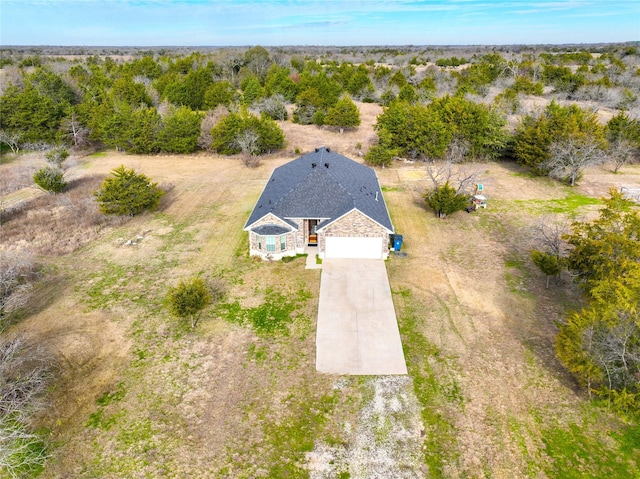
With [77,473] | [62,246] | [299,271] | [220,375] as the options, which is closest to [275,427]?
[220,375]

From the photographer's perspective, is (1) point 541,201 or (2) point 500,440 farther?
(1) point 541,201

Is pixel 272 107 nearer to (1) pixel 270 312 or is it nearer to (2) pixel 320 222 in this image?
(2) pixel 320 222

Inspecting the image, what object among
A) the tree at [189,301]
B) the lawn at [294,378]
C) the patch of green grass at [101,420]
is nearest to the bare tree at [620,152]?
the lawn at [294,378]

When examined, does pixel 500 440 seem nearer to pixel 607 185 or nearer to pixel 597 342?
pixel 597 342

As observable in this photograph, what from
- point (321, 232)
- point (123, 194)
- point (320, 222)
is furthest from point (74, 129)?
point (321, 232)

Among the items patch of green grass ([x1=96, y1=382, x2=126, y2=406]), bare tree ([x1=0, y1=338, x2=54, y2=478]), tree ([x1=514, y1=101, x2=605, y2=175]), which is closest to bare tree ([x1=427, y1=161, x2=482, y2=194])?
tree ([x1=514, y1=101, x2=605, y2=175])

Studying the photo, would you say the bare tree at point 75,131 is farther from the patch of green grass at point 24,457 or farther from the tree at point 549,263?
the tree at point 549,263

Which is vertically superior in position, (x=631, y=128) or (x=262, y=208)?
(x=631, y=128)
